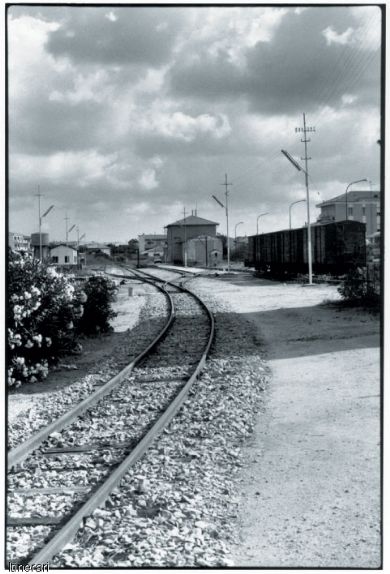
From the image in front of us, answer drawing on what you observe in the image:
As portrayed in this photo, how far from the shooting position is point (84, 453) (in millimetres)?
6750

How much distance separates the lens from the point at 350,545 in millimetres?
4637

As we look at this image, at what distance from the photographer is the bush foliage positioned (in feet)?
32.9

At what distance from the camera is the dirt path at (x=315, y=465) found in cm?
465

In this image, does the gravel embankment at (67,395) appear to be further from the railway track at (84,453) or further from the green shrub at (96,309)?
the green shrub at (96,309)

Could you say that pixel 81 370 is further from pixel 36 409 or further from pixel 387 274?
pixel 387 274

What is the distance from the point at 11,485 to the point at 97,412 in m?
2.62

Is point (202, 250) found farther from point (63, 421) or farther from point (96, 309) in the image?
point (63, 421)

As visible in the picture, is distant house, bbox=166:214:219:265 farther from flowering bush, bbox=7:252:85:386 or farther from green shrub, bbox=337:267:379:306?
flowering bush, bbox=7:252:85:386

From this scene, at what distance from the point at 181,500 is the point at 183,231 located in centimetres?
9898

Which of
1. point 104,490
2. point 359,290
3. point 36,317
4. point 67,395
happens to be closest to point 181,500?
point 104,490

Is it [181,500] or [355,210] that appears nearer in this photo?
[181,500]

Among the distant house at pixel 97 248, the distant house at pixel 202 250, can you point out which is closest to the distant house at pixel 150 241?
the distant house at pixel 97 248

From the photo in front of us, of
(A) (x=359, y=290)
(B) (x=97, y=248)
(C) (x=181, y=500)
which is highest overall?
(B) (x=97, y=248)

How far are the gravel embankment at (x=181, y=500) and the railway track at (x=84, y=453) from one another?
13 centimetres
